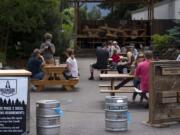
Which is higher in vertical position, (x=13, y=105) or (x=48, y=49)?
(x=48, y=49)

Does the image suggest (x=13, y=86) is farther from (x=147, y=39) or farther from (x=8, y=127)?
(x=147, y=39)

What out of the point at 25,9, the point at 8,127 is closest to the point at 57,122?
the point at 8,127

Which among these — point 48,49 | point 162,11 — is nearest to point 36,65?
point 48,49

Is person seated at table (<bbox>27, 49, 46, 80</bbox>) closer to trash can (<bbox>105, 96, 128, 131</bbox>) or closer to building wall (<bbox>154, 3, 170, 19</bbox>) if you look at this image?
trash can (<bbox>105, 96, 128, 131</bbox>)

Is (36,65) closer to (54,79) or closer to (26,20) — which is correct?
(54,79)

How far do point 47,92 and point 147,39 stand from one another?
2678 cm

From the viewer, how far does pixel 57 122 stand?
1109cm

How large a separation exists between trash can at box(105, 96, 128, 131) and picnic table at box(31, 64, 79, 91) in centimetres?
836

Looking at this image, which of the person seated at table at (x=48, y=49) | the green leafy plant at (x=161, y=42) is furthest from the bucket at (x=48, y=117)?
the green leafy plant at (x=161, y=42)

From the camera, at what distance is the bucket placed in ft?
35.9

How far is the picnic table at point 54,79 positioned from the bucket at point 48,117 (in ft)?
30.5

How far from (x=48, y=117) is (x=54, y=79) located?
9.77m

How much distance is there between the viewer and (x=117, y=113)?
12.0 m

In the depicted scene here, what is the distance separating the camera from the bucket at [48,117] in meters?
10.9
